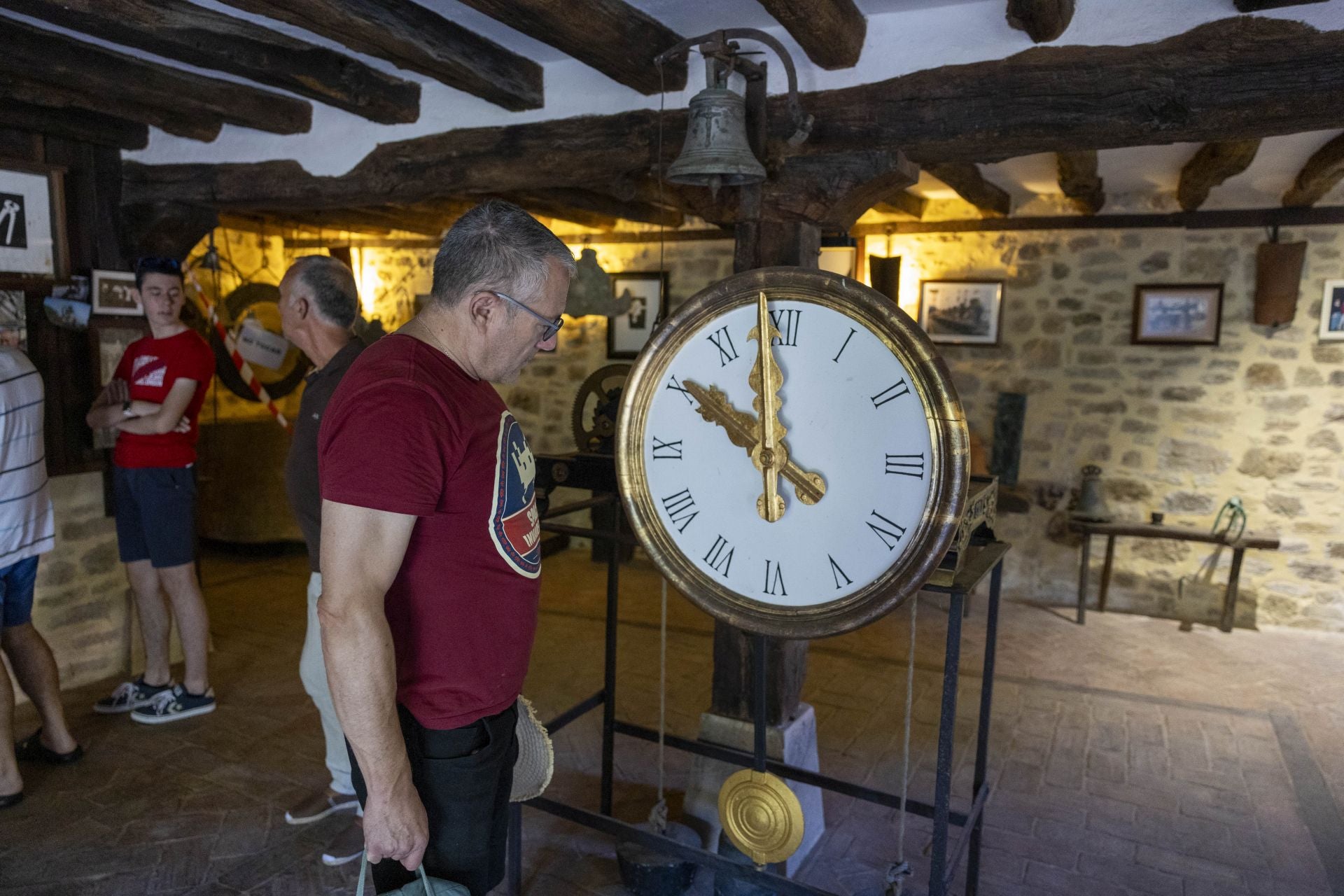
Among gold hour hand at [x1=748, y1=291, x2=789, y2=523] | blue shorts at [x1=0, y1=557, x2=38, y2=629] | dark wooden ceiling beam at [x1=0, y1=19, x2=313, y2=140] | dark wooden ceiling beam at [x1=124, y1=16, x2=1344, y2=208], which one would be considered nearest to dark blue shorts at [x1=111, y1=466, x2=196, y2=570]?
blue shorts at [x1=0, y1=557, x2=38, y2=629]

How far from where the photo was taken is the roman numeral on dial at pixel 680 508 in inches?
73.8

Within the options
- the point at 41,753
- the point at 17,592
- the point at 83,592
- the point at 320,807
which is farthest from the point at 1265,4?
the point at 83,592

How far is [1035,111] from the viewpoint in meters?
2.47

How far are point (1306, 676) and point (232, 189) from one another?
18.4 feet

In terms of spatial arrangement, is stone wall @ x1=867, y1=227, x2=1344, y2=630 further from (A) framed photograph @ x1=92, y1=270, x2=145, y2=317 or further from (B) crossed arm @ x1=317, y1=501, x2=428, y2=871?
(B) crossed arm @ x1=317, y1=501, x2=428, y2=871

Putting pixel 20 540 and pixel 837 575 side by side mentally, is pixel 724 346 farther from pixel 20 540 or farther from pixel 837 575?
pixel 20 540

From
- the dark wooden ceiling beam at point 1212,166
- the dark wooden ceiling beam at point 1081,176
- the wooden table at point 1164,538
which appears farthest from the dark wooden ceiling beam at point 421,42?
the wooden table at point 1164,538

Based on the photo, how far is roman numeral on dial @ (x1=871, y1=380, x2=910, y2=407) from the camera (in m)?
1.65

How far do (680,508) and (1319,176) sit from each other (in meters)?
3.95

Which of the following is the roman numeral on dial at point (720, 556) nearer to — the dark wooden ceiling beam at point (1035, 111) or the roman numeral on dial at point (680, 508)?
the roman numeral on dial at point (680, 508)

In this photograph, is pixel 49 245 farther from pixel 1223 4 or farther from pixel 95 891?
pixel 1223 4

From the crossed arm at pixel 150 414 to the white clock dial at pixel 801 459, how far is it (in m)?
2.34

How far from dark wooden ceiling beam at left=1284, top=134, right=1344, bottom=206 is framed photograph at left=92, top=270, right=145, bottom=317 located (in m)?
5.21

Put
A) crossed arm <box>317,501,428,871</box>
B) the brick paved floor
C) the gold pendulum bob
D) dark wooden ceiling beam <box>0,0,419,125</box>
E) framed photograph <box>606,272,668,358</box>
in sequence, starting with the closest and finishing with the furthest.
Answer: crossed arm <box>317,501,428,871</box> → the gold pendulum bob → dark wooden ceiling beam <box>0,0,419,125</box> → the brick paved floor → framed photograph <box>606,272,668,358</box>
